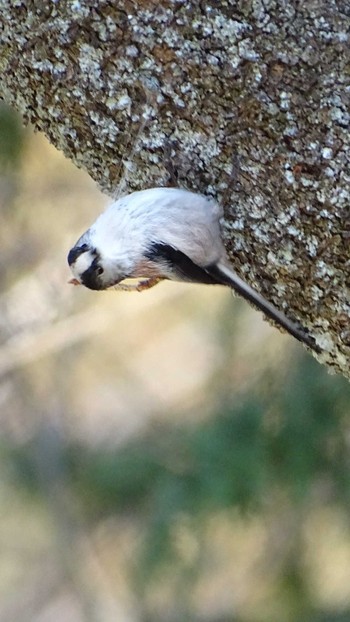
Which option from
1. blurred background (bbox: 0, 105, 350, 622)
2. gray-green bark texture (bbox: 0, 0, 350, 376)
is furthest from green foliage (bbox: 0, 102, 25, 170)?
gray-green bark texture (bbox: 0, 0, 350, 376)

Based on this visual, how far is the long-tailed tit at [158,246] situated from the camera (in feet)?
5.07

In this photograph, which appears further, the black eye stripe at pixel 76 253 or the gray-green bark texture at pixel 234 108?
the black eye stripe at pixel 76 253

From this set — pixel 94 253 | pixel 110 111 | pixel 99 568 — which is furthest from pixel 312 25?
pixel 99 568

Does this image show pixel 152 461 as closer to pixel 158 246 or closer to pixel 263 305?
pixel 158 246

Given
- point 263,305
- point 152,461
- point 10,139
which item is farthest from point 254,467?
point 10,139

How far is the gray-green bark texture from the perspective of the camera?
1.35 m

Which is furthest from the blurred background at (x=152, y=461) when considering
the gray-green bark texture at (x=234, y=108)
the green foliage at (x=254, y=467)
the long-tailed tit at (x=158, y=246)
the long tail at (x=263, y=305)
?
the gray-green bark texture at (x=234, y=108)

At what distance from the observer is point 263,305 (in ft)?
4.93

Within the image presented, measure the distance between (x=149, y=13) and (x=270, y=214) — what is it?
16.5 inches

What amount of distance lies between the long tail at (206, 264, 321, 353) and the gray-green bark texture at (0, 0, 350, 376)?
0.02 m

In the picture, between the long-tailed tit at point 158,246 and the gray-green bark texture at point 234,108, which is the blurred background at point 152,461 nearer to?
the long-tailed tit at point 158,246

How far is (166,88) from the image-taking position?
56.9 inches

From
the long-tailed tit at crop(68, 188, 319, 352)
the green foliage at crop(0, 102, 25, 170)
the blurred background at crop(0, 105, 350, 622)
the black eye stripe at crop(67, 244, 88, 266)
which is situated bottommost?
the blurred background at crop(0, 105, 350, 622)

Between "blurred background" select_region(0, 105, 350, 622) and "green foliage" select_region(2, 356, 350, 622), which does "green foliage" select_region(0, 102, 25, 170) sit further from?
"green foliage" select_region(2, 356, 350, 622)
